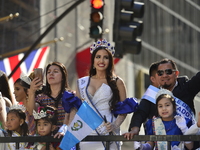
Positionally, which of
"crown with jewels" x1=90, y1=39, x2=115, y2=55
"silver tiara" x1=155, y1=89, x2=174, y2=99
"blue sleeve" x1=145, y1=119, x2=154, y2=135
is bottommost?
"blue sleeve" x1=145, y1=119, x2=154, y2=135

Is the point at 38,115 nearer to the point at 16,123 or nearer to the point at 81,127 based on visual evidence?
the point at 16,123

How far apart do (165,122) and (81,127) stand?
0.98 m

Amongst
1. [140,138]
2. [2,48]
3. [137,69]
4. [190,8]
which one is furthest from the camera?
[190,8]

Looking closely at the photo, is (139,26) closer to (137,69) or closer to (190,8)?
(137,69)

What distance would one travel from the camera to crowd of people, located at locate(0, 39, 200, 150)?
6574 millimetres

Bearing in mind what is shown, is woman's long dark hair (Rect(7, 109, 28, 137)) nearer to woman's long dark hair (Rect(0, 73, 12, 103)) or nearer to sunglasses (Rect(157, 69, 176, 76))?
woman's long dark hair (Rect(0, 73, 12, 103))

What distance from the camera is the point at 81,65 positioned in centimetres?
2522

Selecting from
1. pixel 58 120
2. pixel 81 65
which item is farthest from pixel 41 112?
pixel 81 65

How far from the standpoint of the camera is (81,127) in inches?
241

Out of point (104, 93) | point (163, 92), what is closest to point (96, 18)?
point (104, 93)

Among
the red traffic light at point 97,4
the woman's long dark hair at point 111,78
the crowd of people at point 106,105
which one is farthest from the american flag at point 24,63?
the woman's long dark hair at point 111,78

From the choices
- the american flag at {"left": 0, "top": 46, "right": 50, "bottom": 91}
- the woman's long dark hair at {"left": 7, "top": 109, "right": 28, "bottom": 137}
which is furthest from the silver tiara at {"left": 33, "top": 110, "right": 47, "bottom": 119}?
the american flag at {"left": 0, "top": 46, "right": 50, "bottom": 91}

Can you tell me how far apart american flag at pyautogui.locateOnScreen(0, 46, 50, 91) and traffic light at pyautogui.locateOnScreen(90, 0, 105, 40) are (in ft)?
11.3

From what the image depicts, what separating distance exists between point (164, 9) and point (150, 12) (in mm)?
1884
